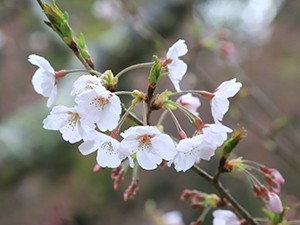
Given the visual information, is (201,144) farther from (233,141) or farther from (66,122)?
(66,122)

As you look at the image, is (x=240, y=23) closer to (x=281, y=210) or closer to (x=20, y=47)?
(x=20, y=47)

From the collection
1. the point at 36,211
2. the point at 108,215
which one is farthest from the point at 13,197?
the point at 108,215

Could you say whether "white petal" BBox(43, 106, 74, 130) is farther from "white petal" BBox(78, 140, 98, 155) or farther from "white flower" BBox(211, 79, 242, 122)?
"white flower" BBox(211, 79, 242, 122)

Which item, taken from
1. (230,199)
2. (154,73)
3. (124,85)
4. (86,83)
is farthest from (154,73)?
(124,85)

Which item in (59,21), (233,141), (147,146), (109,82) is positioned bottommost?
(233,141)

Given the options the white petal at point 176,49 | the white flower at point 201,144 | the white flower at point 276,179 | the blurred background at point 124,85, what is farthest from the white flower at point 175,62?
the blurred background at point 124,85

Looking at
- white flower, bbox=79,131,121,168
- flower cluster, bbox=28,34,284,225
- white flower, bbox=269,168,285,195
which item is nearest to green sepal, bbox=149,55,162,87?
flower cluster, bbox=28,34,284,225

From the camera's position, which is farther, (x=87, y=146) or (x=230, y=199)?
(x=230, y=199)
